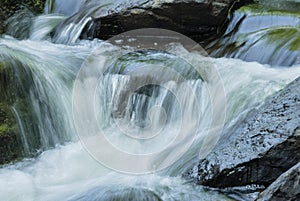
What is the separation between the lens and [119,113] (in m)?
5.48

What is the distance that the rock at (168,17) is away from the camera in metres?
6.75

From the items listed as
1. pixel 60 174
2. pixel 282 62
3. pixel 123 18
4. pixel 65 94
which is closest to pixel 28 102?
pixel 65 94

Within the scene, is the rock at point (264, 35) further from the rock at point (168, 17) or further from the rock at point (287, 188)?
the rock at point (287, 188)

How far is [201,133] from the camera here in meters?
4.56

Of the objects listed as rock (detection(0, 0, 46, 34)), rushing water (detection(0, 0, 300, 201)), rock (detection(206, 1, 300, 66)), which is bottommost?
rushing water (detection(0, 0, 300, 201))

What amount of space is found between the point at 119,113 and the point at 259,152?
2450 millimetres

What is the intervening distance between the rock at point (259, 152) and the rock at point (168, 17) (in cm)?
337

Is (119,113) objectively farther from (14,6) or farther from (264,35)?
(14,6)

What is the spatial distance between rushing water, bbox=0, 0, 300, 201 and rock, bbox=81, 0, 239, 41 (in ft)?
2.15

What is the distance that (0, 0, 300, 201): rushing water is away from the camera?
4031mm

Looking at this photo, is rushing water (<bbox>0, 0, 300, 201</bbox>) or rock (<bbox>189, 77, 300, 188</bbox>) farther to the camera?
rushing water (<bbox>0, 0, 300, 201</bbox>)

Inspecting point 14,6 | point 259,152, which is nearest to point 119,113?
point 259,152

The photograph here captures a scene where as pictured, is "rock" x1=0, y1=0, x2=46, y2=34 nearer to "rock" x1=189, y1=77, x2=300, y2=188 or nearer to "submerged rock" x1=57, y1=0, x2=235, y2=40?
"submerged rock" x1=57, y1=0, x2=235, y2=40

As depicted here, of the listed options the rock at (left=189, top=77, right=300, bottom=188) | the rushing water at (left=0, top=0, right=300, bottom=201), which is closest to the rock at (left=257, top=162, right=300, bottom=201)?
the rock at (left=189, top=77, right=300, bottom=188)
